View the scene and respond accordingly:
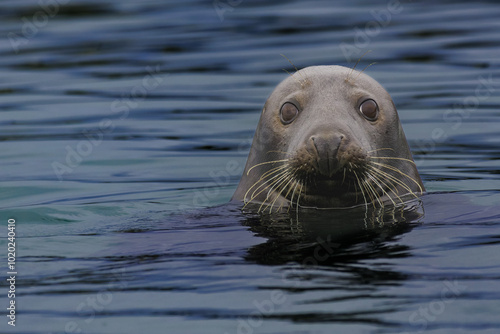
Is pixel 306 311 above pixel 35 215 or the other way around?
the other way around

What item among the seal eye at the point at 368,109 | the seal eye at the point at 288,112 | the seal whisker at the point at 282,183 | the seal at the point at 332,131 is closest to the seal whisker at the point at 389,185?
the seal at the point at 332,131

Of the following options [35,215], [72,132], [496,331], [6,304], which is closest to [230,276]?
[6,304]

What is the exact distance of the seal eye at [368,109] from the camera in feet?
22.4

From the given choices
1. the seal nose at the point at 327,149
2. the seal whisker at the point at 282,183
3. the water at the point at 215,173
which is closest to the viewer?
the water at the point at 215,173

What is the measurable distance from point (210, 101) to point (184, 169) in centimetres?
260

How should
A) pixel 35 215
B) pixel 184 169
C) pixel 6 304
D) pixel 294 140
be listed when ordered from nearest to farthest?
pixel 6 304 < pixel 294 140 < pixel 35 215 < pixel 184 169

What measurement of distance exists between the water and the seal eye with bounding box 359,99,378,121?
0.66 meters

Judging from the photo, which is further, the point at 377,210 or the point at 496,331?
the point at 377,210

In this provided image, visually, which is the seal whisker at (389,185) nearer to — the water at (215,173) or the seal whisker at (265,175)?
the water at (215,173)

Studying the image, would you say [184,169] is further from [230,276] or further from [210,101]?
[230,276]

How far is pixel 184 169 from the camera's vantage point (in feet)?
31.6

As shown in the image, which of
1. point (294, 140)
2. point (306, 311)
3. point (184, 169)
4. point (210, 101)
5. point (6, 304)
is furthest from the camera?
point (210, 101)

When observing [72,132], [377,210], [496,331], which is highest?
[72,132]

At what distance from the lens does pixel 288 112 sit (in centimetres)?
692
